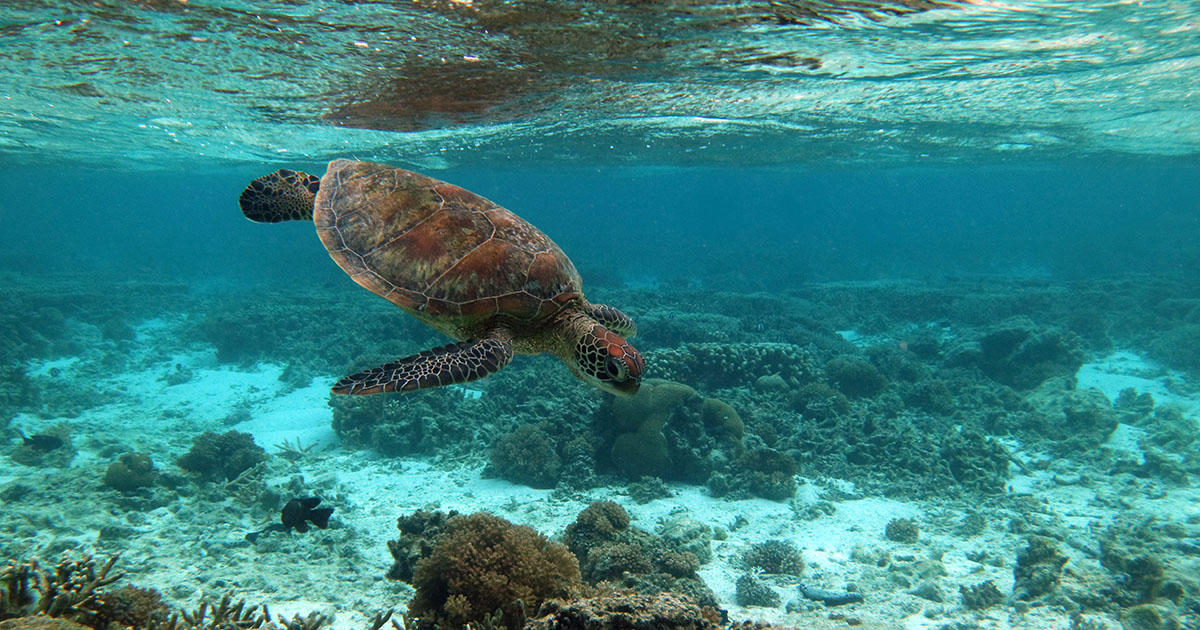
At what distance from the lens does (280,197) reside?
6516 millimetres

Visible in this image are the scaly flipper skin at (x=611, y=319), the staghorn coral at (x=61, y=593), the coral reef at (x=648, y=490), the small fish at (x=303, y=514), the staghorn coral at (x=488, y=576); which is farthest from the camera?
the coral reef at (x=648, y=490)

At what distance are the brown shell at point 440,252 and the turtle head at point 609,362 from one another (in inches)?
27.4

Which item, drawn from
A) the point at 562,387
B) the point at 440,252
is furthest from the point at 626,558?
the point at 562,387

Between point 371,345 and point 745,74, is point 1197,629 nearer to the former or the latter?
point 745,74

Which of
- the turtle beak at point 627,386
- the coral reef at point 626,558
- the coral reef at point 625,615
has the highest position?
the turtle beak at point 627,386

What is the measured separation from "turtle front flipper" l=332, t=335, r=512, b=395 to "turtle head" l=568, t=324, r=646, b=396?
699 millimetres

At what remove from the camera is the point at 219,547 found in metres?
7.05

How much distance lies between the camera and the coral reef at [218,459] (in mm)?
9367

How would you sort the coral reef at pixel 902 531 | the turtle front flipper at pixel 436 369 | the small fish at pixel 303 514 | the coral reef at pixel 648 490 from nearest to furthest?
1. the turtle front flipper at pixel 436 369
2. the small fish at pixel 303 514
3. the coral reef at pixel 902 531
4. the coral reef at pixel 648 490

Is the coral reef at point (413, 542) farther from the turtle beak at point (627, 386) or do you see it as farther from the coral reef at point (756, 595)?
the coral reef at point (756, 595)

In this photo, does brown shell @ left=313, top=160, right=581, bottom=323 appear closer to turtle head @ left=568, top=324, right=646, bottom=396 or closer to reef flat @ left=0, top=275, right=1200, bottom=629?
turtle head @ left=568, top=324, right=646, bottom=396

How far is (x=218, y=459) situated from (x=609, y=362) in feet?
28.9

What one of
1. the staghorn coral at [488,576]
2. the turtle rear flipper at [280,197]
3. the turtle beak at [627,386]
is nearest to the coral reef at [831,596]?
the staghorn coral at [488,576]

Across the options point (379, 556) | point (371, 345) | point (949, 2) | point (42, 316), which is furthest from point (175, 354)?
point (949, 2)
